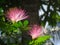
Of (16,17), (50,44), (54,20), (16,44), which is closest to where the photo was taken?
(16,17)

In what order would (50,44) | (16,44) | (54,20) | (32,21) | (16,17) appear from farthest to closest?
(54,20)
(50,44)
(32,21)
(16,44)
(16,17)

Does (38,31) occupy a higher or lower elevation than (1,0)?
lower

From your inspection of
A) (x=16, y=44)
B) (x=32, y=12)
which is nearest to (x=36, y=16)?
(x=32, y=12)

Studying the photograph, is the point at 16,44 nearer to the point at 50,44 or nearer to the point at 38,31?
the point at 38,31

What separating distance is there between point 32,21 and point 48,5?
1.50 ft

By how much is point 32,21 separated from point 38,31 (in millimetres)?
443

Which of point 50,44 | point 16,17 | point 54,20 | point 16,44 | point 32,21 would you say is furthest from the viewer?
point 54,20

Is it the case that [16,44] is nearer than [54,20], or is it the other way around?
[16,44]

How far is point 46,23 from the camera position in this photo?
221 centimetres

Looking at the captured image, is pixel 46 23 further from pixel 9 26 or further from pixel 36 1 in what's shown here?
pixel 9 26

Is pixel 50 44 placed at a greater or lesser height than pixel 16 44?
lesser

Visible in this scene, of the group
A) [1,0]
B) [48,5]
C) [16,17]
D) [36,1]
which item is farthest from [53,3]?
[16,17]

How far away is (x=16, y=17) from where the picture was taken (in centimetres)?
122

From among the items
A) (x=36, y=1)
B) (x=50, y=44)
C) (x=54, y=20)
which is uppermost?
(x=36, y=1)
